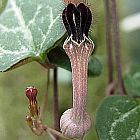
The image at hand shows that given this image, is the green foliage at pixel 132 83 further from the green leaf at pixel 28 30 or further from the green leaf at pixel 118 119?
the green leaf at pixel 28 30

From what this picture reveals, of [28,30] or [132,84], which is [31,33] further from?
[132,84]

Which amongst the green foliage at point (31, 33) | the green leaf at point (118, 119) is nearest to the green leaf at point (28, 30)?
the green foliage at point (31, 33)

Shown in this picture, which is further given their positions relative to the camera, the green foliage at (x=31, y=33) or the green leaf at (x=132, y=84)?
the green leaf at (x=132, y=84)

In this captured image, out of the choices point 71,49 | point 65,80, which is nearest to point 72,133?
point 71,49

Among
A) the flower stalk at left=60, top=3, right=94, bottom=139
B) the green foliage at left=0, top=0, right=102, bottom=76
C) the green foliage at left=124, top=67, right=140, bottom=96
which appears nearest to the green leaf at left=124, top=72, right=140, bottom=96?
the green foliage at left=124, top=67, right=140, bottom=96

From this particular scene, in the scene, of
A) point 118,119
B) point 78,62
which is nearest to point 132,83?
point 118,119

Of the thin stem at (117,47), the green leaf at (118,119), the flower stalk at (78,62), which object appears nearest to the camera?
the flower stalk at (78,62)

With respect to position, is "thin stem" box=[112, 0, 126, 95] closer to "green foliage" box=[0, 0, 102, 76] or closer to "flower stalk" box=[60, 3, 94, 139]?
→ "green foliage" box=[0, 0, 102, 76]
